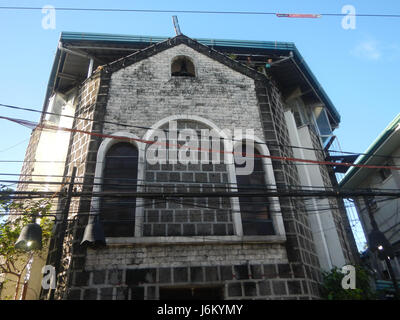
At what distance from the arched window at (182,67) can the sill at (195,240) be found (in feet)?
20.6

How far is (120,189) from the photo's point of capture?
27.8ft

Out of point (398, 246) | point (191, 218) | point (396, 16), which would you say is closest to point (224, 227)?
point (191, 218)

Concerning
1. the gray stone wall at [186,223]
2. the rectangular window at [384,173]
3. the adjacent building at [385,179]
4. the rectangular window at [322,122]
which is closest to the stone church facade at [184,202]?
the gray stone wall at [186,223]

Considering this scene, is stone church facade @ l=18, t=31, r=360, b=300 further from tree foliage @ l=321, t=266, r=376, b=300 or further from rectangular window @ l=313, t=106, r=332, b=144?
rectangular window @ l=313, t=106, r=332, b=144

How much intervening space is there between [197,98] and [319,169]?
5299 millimetres

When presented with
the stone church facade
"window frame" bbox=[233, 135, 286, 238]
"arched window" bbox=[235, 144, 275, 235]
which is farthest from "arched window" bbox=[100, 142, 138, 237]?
"window frame" bbox=[233, 135, 286, 238]

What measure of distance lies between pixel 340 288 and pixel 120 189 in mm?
6285

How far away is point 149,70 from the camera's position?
10938mm

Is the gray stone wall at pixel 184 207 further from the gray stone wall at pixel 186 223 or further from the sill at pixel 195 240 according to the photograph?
the sill at pixel 195 240

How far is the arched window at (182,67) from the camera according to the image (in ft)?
38.0

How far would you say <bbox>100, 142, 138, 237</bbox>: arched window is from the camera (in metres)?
7.98

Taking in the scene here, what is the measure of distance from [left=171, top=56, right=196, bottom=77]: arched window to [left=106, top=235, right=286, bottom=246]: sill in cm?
629

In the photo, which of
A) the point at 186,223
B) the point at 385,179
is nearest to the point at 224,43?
the point at 186,223

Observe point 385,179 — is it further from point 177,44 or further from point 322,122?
point 177,44
